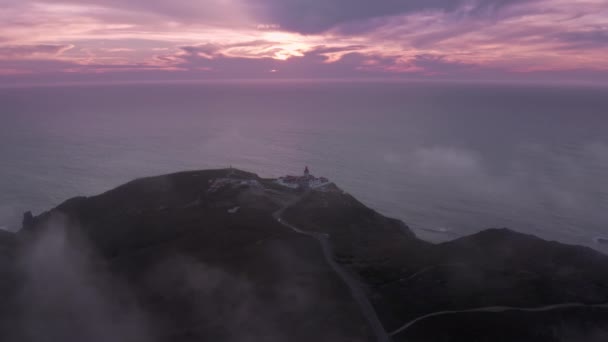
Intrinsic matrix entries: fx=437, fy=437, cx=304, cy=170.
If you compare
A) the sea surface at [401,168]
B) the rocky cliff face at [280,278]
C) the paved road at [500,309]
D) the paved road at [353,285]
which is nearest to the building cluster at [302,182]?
the rocky cliff face at [280,278]

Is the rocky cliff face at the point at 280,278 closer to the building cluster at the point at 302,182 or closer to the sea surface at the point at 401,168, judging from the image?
the building cluster at the point at 302,182

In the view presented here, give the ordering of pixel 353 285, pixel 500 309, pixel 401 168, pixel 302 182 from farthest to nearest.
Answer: pixel 401 168, pixel 302 182, pixel 353 285, pixel 500 309

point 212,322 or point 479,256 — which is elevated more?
point 479,256

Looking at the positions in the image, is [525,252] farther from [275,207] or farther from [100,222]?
[100,222]


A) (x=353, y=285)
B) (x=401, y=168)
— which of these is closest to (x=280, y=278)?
(x=353, y=285)

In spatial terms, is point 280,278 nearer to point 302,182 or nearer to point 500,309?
point 500,309

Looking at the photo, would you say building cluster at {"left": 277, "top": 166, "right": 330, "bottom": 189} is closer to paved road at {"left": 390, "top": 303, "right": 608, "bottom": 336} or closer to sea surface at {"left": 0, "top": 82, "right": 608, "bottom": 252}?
sea surface at {"left": 0, "top": 82, "right": 608, "bottom": 252}

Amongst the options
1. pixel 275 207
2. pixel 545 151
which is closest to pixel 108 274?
pixel 275 207
